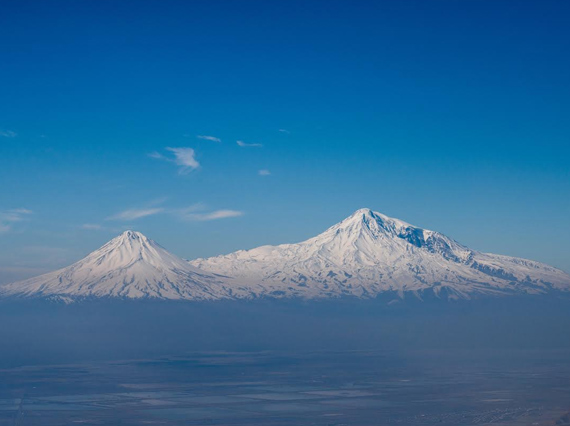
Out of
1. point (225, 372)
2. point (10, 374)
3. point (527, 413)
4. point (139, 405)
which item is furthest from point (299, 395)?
point (10, 374)

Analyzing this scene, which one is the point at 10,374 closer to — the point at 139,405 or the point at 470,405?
the point at 139,405

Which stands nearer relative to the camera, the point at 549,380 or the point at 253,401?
the point at 253,401

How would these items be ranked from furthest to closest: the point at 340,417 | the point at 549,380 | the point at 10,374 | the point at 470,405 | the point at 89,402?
the point at 10,374, the point at 549,380, the point at 89,402, the point at 470,405, the point at 340,417

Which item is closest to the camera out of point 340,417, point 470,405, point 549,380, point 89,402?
point 340,417

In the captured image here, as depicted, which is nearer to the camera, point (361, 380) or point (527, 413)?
point (527, 413)

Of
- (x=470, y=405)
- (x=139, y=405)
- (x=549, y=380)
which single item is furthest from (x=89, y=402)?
(x=549, y=380)

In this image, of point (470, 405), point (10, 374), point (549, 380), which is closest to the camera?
point (470, 405)

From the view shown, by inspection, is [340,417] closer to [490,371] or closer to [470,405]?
[470,405]
